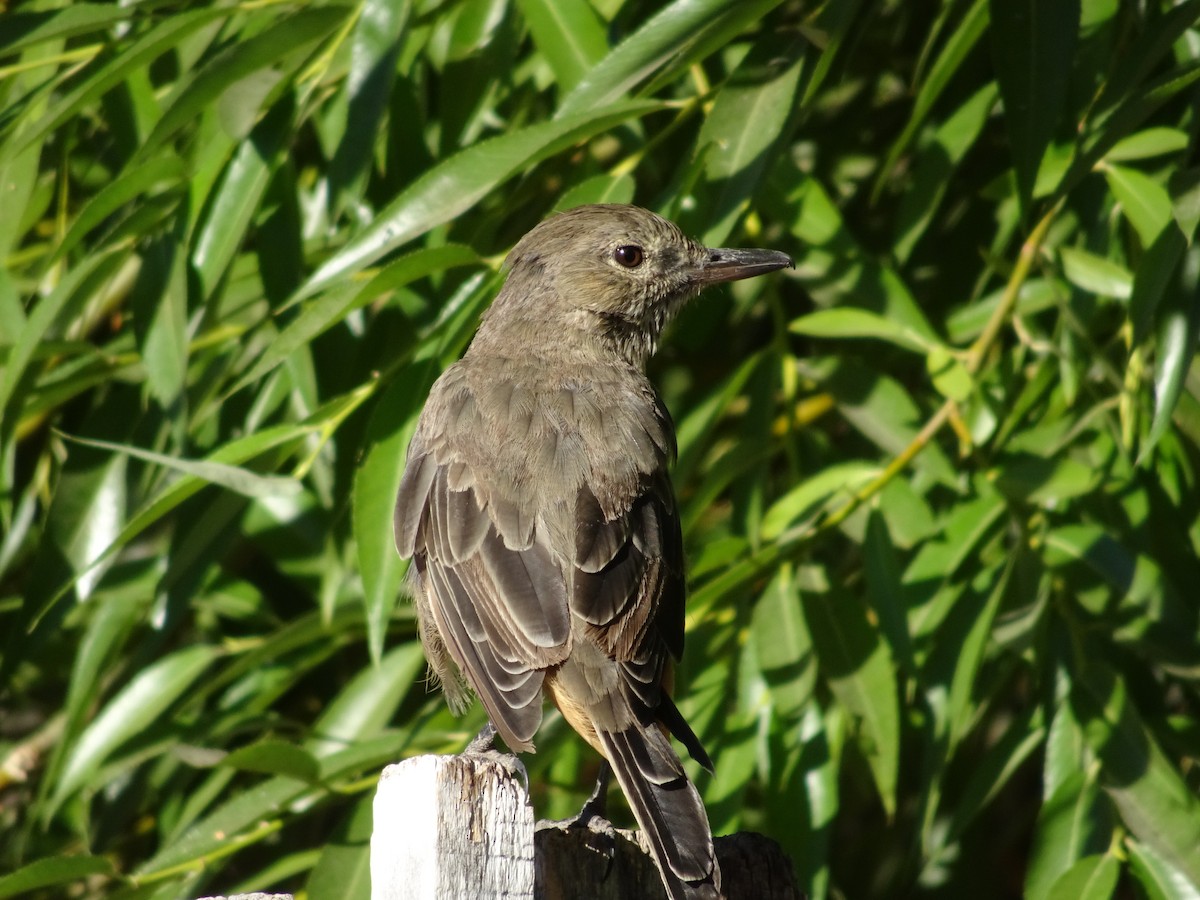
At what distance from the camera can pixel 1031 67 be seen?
3.64 metres

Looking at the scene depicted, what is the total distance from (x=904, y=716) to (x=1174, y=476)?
41.9 inches

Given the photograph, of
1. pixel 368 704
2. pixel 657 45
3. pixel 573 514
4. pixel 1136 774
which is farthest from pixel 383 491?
pixel 1136 774

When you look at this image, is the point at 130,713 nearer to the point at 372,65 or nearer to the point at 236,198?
the point at 236,198

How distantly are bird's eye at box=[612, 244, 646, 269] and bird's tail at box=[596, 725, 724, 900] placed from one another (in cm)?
173

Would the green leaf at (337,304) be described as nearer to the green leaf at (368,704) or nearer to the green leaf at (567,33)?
the green leaf at (567,33)

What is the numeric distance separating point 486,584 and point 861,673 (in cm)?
111

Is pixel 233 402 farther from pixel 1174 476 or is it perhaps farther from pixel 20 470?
pixel 1174 476

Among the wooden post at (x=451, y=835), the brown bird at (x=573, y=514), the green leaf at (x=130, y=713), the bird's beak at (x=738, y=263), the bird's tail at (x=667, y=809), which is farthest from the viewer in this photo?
the green leaf at (x=130, y=713)

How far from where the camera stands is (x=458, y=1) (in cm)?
407

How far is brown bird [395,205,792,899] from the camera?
3.28 metres

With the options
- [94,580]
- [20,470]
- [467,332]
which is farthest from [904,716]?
[20,470]

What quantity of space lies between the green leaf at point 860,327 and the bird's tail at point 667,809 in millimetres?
1331

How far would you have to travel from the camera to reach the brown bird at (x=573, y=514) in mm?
3281

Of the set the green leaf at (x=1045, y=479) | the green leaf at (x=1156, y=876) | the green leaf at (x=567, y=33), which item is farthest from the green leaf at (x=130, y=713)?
the green leaf at (x=1156, y=876)
